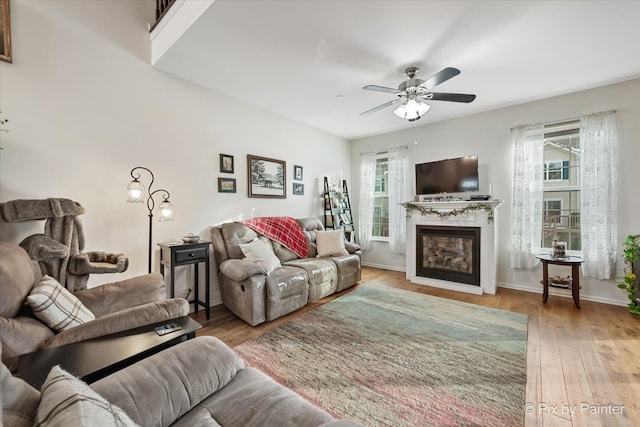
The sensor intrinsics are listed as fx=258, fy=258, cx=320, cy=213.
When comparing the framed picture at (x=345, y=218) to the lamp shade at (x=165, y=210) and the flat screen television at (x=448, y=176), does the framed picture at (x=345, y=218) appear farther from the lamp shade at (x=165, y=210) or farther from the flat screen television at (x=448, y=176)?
the lamp shade at (x=165, y=210)

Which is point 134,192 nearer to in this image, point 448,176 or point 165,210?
point 165,210

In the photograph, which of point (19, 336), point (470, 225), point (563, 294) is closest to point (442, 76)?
point (470, 225)

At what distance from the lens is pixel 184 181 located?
298 cm

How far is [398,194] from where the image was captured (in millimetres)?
4828

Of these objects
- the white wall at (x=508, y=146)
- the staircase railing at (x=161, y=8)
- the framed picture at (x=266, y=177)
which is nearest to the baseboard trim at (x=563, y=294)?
the white wall at (x=508, y=146)

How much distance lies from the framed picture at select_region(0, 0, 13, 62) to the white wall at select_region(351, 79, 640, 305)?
448 cm

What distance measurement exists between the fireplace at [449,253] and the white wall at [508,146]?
569mm

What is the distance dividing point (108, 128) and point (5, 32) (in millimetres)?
827

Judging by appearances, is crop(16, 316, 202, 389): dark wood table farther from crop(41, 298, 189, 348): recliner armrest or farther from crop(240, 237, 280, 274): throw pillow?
crop(240, 237, 280, 274): throw pillow

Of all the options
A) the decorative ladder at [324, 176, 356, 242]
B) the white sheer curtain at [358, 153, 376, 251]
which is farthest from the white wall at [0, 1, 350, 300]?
the white sheer curtain at [358, 153, 376, 251]

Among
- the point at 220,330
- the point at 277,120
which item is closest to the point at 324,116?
the point at 277,120

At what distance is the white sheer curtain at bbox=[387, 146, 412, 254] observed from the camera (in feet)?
15.7

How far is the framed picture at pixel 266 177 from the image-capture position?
12.0ft

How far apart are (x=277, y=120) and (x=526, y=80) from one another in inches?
128
